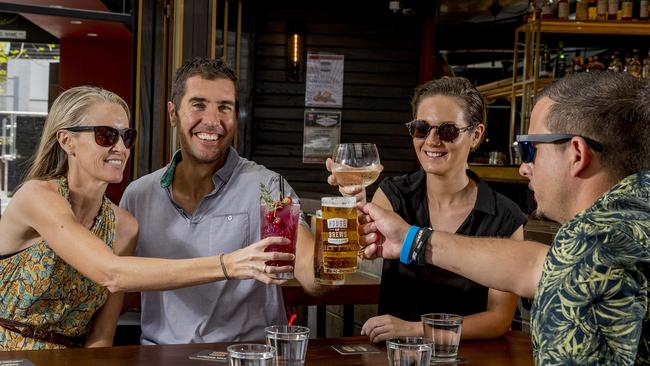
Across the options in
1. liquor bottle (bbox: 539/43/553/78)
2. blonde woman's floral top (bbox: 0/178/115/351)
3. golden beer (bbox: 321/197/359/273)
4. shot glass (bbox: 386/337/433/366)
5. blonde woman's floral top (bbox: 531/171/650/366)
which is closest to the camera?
blonde woman's floral top (bbox: 531/171/650/366)

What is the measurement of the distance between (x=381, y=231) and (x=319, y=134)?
6.18m

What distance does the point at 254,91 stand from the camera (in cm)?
850

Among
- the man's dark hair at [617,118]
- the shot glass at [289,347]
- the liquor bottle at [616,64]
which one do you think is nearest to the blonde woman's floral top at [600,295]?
the man's dark hair at [617,118]

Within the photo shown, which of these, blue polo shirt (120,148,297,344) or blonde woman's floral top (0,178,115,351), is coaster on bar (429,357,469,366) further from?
blonde woman's floral top (0,178,115,351)

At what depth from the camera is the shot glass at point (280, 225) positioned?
6.86 ft

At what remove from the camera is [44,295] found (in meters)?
2.48

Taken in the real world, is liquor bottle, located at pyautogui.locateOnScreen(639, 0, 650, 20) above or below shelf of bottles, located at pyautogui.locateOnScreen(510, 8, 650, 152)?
above

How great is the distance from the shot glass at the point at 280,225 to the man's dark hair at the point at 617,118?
2.61ft

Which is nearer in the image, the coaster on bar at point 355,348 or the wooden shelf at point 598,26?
the coaster on bar at point 355,348

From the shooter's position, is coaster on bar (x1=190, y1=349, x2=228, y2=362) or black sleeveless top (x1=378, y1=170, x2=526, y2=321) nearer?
coaster on bar (x1=190, y1=349, x2=228, y2=362)

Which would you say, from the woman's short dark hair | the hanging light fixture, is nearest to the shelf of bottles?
the hanging light fixture

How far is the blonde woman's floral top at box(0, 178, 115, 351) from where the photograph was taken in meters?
2.47

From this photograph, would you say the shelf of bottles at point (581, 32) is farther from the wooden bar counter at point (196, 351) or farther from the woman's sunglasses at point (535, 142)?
the woman's sunglasses at point (535, 142)

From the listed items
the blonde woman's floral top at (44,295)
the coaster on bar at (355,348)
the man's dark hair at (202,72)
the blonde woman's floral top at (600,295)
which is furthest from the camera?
the man's dark hair at (202,72)
